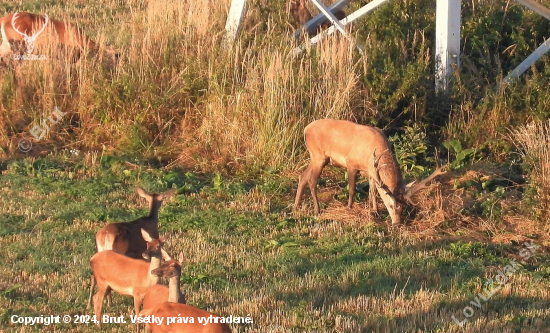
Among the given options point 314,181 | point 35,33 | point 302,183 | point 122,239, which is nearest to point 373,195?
point 314,181

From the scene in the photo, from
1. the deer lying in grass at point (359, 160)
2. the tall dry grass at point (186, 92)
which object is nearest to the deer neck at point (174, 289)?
the deer lying in grass at point (359, 160)

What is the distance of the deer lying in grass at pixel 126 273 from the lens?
Result: 6.50 meters

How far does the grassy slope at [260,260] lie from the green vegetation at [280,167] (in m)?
0.03

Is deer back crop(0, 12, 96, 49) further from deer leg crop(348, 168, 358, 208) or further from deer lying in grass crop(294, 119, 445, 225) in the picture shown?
deer leg crop(348, 168, 358, 208)

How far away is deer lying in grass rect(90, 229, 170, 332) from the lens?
21.3ft

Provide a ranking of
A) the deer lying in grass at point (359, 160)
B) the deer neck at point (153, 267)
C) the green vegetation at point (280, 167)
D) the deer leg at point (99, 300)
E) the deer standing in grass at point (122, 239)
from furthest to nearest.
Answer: the deer lying in grass at point (359, 160) < the green vegetation at point (280, 167) < the deer standing in grass at point (122, 239) < the deer leg at point (99, 300) < the deer neck at point (153, 267)

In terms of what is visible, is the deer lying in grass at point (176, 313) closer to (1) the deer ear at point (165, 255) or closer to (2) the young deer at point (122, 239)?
(1) the deer ear at point (165, 255)

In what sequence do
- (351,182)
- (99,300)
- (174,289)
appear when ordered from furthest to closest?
(351,182)
(99,300)
(174,289)

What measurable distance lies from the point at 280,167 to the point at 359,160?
1.88 meters

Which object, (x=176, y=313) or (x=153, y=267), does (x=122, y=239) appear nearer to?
(x=153, y=267)

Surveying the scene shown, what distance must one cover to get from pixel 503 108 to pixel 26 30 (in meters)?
8.22

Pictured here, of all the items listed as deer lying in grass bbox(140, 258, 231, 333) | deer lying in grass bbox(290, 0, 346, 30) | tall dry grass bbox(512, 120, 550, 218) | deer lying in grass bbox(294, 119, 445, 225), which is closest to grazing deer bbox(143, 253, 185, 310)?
deer lying in grass bbox(140, 258, 231, 333)

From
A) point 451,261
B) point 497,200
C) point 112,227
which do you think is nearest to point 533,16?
point 497,200

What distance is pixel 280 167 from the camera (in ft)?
40.1
